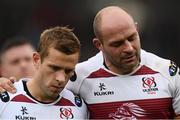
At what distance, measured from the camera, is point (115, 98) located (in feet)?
14.7

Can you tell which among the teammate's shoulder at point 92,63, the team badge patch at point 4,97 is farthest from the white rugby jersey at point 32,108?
the teammate's shoulder at point 92,63

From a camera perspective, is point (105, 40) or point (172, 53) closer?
point (105, 40)

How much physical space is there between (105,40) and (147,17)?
21.4ft

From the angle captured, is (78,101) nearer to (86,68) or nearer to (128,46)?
(86,68)

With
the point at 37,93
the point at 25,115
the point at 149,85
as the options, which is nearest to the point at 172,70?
the point at 149,85

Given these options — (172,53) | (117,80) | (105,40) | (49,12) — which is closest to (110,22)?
(105,40)

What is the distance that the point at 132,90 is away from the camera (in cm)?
448

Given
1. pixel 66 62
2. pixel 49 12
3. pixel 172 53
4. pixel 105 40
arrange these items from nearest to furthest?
pixel 66 62 → pixel 105 40 → pixel 172 53 → pixel 49 12

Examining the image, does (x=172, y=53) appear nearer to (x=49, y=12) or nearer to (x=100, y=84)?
(x=49, y=12)

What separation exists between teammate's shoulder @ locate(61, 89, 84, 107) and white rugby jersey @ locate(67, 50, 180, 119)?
9 centimetres

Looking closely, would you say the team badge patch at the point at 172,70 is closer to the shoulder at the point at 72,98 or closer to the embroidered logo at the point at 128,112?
the embroidered logo at the point at 128,112

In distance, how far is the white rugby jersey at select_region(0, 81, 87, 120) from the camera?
4195 mm

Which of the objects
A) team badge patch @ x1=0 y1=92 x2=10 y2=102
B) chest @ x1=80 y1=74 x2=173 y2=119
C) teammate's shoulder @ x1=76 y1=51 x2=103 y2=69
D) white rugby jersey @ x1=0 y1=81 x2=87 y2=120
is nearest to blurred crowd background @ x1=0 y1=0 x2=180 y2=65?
teammate's shoulder @ x1=76 y1=51 x2=103 y2=69

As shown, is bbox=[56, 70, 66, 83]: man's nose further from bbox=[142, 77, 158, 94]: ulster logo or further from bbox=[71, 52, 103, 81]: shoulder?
bbox=[142, 77, 158, 94]: ulster logo
